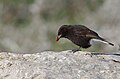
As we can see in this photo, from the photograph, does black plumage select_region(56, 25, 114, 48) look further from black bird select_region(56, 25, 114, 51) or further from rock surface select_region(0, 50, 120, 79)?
rock surface select_region(0, 50, 120, 79)

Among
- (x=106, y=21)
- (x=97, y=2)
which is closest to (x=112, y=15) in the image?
(x=106, y=21)

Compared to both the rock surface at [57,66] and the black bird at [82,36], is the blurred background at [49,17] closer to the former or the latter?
the black bird at [82,36]

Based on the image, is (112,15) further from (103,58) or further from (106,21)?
(103,58)

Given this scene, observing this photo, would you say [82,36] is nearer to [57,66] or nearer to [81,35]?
[81,35]

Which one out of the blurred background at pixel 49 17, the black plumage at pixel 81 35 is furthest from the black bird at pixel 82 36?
the blurred background at pixel 49 17

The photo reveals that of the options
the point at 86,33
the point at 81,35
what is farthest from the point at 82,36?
the point at 86,33

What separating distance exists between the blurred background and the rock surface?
9641 mm

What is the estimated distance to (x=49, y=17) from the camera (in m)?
22.4

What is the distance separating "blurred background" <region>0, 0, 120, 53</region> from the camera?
20312mm

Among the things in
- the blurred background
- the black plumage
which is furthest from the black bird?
the blurred background

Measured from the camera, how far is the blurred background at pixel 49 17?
20.3 metres

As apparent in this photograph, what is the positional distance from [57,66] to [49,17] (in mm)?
13768

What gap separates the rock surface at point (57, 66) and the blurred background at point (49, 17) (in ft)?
31.6

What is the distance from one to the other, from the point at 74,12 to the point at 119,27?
8.79 feet
